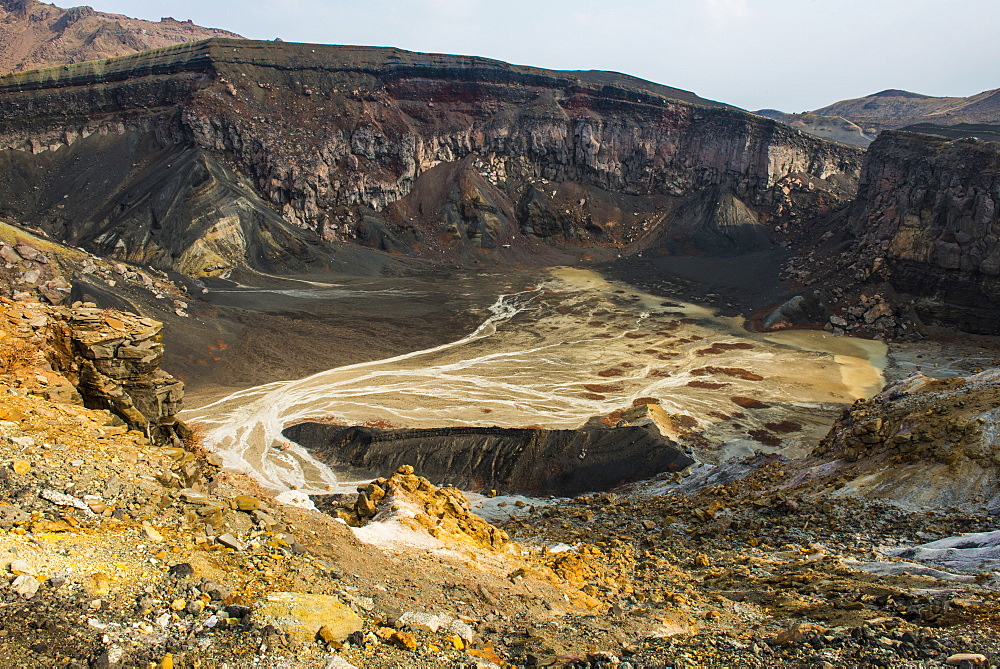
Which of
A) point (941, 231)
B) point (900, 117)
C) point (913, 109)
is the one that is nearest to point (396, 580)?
point (941, 231)

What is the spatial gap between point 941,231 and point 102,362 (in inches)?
2100

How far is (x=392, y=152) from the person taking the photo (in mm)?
70625

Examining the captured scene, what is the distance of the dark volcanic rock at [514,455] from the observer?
827 inches

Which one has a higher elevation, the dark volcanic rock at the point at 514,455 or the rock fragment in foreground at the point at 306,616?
the rock fragment in foreground at the point at 306,616

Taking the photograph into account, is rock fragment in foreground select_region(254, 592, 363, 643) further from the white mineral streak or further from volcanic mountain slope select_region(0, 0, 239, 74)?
volcanic mountain slope select_region(0, 0, 239, 74)

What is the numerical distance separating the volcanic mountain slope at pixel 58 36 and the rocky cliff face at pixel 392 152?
53.7m

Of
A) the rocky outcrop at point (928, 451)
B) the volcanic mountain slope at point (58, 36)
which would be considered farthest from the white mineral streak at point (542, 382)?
the volcanic mountain slope at point (58, 36)

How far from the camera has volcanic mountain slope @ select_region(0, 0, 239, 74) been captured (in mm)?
106000

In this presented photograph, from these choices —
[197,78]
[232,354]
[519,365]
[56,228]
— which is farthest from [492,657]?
[197,78]

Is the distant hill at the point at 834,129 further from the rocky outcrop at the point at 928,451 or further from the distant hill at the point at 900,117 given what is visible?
the rocky outcrop at the point at 928,451

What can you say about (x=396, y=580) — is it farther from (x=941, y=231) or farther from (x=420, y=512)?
(x=941, y=231)

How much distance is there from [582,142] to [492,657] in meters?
79.4

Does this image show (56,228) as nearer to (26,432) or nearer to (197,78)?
(197,78)

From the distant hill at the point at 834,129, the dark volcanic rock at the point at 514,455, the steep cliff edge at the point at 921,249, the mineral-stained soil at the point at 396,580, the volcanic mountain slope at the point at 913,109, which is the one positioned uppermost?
the volcanic mountain slope at the point at 913,109
